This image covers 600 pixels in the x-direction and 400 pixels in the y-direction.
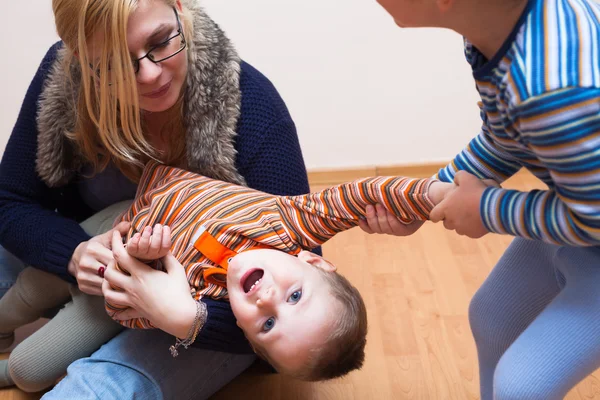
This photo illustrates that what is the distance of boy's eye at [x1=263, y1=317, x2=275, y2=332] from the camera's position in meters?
1.27

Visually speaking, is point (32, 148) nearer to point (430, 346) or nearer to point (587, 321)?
point (430, 346)

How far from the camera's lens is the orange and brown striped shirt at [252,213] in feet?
4.09

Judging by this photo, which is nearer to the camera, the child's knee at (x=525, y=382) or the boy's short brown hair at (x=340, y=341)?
the child's knee at (x=525, y=382)

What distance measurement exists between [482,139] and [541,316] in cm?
33

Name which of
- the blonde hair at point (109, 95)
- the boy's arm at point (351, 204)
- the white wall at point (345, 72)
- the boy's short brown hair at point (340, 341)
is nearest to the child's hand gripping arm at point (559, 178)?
the boy's arm at point (351, 204)

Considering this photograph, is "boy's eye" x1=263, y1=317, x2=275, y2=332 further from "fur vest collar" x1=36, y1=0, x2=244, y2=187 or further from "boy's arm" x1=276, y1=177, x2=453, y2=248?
"fur vest collar" x1=36, y1=0, x2=244, y2=187

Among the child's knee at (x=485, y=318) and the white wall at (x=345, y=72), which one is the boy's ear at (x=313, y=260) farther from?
the white wall at (x=345, y=72)

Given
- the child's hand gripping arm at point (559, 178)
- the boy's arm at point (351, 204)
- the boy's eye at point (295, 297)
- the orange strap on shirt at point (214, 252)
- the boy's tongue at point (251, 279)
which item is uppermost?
the child's hand gripping arm at point (559, 178)

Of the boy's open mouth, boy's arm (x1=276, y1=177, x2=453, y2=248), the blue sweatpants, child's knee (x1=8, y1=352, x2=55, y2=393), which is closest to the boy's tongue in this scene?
the boy's open mouth

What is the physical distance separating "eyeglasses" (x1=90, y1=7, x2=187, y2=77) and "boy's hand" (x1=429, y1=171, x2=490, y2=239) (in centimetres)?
63

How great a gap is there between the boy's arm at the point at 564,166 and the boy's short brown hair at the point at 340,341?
40 centimetres

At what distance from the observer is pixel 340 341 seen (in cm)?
127

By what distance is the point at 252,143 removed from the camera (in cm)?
153

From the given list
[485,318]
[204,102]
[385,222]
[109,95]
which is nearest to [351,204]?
[385,222]
